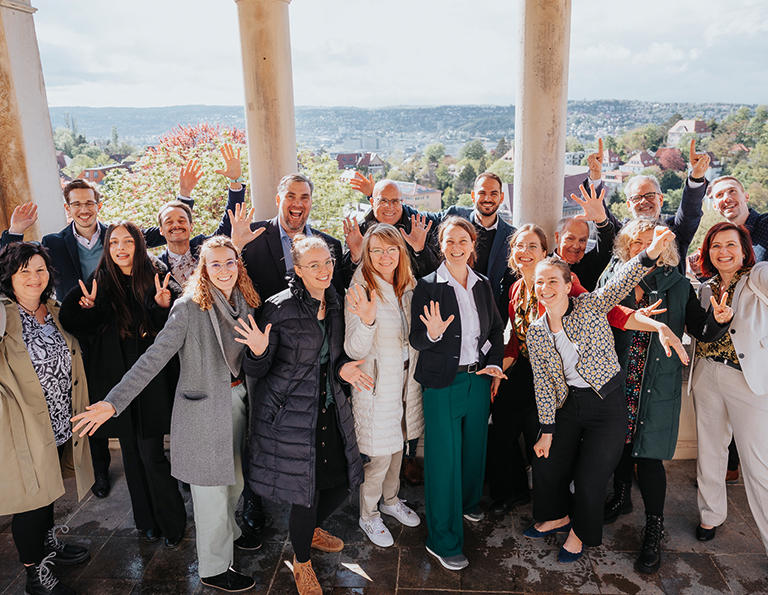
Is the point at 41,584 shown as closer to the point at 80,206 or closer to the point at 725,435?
the point at 80,206

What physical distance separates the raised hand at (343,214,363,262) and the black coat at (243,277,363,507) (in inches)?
35.9

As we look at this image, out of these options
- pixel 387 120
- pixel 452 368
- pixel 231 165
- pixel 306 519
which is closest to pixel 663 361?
pixel 452 368

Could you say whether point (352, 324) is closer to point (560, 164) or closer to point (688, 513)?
point (560, 164)

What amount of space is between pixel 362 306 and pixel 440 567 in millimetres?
1646

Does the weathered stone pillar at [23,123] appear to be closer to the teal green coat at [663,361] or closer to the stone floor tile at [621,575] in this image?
the teal green coat at [663,361]

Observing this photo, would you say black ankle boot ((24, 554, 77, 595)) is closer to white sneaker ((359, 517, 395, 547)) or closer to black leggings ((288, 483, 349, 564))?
black leggings ((288, 483, 349, 564))

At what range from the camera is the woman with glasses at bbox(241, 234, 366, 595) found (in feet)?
9.50

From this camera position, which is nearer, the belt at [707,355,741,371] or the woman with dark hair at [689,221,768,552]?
the woman with dark hair at [689,221,768,552]

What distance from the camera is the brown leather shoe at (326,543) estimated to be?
3.38 metres

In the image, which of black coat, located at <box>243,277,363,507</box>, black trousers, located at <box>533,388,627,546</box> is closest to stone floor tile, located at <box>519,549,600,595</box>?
black trousers, located at <box>533,388,627,546</box>

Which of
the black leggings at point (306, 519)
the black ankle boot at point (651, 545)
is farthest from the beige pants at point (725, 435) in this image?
the black leggings at point (306, 519)

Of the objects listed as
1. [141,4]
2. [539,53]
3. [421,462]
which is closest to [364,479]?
[421,462]

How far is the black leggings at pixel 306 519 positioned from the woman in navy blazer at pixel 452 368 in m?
0.62

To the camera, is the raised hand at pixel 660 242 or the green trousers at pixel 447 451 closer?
the raised hand at pixel 660 242
